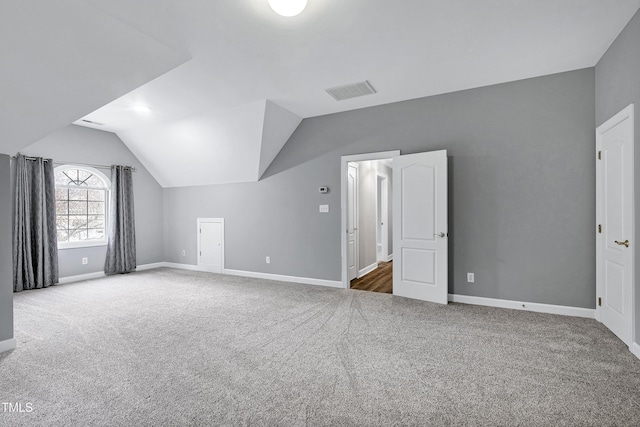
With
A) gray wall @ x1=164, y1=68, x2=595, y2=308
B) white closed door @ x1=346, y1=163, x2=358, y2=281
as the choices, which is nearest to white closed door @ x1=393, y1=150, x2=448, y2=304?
gray wall @ x1=164, y1=68, x2=595, y2=308

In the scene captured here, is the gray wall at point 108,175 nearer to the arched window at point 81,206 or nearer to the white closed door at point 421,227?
the arched window at point 81,206

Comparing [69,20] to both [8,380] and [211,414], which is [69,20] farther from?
[211,414]

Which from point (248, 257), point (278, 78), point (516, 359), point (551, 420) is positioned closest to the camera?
point (551, 420)

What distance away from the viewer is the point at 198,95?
13.3 ft

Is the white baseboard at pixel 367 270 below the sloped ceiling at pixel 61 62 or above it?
below

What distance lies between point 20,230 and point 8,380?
3.61 m

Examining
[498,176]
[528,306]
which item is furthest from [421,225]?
[528,306]

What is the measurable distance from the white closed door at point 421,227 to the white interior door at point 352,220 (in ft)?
2.64

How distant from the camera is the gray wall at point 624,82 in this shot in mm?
2484

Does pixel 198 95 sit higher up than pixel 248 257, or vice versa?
pixel 198 95

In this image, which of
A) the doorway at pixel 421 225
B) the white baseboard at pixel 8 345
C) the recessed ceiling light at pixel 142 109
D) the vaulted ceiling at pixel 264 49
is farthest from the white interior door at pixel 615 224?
the recessed ceiling light at pixel 142 109

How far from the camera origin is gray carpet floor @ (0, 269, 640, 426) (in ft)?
6.05

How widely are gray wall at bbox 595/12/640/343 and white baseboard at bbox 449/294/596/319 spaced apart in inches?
37.9

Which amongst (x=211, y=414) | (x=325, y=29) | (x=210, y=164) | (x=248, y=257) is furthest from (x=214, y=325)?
(x=210, y=164)
